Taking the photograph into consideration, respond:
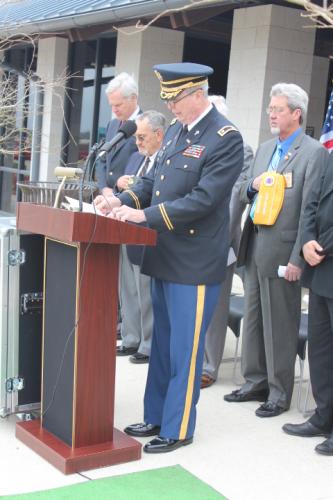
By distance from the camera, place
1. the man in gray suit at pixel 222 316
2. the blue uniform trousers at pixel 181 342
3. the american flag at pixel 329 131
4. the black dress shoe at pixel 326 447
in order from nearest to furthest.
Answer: the blue uniform trousers at pixel 181 342
the black dress shoe at pixel 326 447
the man in gray suit at pixel 222 316
the american flag at pixel 329 131

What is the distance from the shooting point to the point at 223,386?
4.74 metres

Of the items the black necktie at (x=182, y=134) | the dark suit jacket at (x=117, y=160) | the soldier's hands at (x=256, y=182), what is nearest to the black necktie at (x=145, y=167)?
the dark suit jacket at (x=117, y=160)

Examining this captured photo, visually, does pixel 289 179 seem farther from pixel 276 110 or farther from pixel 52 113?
pixel 52 113

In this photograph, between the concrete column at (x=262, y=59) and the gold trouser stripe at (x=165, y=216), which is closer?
the gold trouser stripe at (x=165, y=216)

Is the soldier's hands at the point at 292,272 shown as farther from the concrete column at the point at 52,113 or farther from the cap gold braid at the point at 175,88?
the concrete column at the point at 52,113

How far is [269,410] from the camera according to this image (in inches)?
165

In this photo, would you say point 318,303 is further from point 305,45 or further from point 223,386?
point 305,45

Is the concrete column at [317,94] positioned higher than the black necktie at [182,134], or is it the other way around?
the concrete column at [317,94]

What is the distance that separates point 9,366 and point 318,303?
1694mm

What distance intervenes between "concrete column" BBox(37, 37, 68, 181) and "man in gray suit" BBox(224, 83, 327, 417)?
285 inches

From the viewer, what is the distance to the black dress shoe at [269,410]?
4152 mm

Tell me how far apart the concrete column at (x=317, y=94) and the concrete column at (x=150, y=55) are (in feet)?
6.91

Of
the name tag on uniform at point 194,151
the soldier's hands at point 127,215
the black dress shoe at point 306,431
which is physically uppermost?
the name tag on uniform at point 194,151

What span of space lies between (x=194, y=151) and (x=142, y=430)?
1.53m
